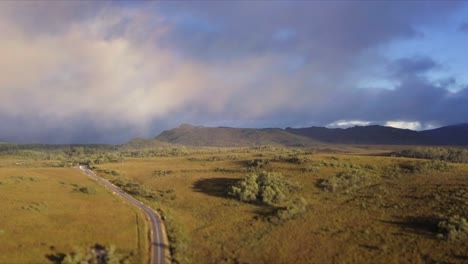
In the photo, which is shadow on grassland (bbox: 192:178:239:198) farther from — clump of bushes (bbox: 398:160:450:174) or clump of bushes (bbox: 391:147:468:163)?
clump of bushes (bbox: 391:147:468:163)

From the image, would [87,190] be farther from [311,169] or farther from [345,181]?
[345,181]

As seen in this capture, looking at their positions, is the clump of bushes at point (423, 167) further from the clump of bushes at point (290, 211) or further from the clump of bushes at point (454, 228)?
the clump of bushes at point (454, 228)

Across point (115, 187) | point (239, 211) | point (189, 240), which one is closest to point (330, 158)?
point (239, 211)

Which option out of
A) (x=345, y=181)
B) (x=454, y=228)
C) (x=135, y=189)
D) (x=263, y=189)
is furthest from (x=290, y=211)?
(x=135, y=189)

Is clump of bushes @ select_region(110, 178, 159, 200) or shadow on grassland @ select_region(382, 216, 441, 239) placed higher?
clump of bushes @ select_region(110, 178, 159, 200)

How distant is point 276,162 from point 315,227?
42.1 metres

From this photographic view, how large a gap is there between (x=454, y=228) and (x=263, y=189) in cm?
3031

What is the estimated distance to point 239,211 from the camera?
65.2m

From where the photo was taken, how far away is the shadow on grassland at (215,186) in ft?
253

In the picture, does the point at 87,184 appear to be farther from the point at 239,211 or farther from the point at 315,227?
the point at 315,227

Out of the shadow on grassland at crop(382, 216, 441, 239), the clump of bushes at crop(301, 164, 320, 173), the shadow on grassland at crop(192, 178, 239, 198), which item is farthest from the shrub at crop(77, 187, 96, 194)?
the shadow on grassland at crop(382, 216, 441, 239)

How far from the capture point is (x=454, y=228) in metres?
49.8

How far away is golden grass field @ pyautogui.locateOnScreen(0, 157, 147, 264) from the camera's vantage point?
48.2 meters

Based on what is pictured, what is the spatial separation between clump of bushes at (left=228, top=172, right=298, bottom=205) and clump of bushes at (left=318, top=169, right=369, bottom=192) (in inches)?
218
